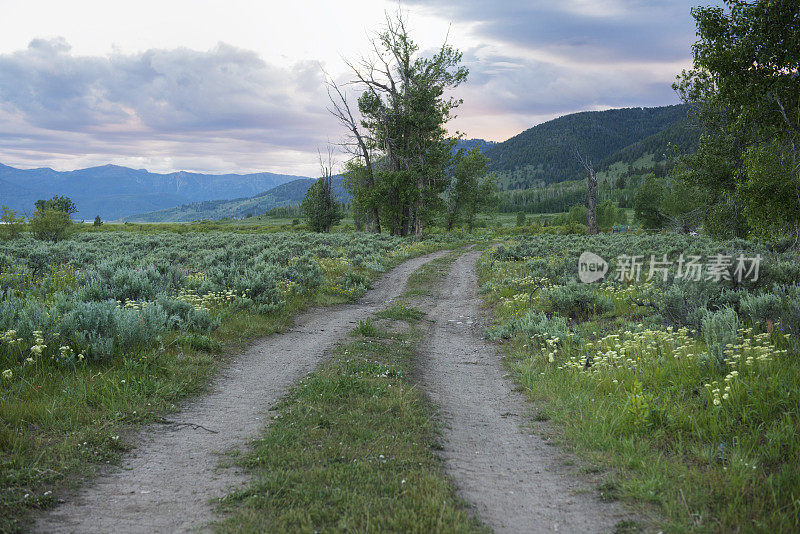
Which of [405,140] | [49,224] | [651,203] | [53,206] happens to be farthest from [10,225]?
[651,203]

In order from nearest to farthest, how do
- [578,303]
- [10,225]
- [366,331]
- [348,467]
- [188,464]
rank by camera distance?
[348,467] < [188,464] < [366,331] < [578,303] < [10,225]

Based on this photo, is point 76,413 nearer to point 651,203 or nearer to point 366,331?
point 366,331

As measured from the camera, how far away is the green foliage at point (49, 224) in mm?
35188

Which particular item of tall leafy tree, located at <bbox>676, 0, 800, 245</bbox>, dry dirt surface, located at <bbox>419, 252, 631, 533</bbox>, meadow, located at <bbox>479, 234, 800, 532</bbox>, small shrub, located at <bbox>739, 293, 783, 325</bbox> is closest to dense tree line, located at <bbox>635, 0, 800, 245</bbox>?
tall leafy tree, located at <bbox>676, 0, 800, 245</bbox>

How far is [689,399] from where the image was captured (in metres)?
5.47

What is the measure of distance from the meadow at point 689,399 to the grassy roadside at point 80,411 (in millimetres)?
5221

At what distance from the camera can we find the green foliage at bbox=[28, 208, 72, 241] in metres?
35.2

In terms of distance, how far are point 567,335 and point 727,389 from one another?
3.98 metres

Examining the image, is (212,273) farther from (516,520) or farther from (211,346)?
(516,520)

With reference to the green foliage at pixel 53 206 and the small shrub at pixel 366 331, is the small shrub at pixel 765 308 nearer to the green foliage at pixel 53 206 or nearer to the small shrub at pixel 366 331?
the small shrub at pixel 366 331

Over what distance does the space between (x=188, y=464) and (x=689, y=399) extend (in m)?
6.02

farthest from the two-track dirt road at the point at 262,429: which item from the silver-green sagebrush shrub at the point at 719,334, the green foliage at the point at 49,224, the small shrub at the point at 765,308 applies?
the green foliage at the point at 49,224

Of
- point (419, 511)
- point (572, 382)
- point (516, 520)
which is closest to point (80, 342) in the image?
point (419, 511)

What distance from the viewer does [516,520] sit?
146 inches
